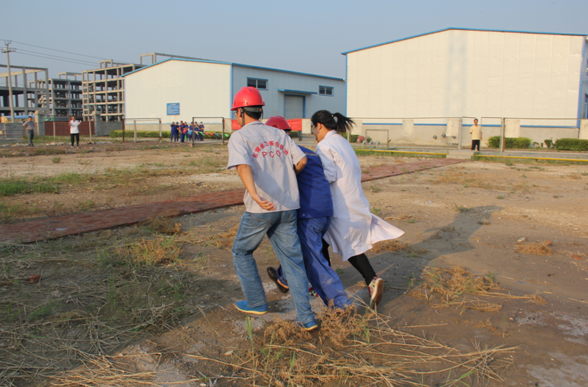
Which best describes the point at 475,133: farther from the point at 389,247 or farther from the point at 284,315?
the point at 284,315

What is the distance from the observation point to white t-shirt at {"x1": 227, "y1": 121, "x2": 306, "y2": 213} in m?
2.87

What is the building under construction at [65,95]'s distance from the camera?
3728 inches

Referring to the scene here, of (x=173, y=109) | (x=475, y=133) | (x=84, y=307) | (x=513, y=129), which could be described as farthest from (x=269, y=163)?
(x=173, y=109)

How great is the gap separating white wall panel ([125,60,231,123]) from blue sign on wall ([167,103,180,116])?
12.9 inches

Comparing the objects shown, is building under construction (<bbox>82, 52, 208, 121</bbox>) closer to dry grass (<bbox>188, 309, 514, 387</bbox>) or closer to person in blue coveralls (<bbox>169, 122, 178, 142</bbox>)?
person in blue coveralls (<bbox>169, 122, 178, 142</bbox>)

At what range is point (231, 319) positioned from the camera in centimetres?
316

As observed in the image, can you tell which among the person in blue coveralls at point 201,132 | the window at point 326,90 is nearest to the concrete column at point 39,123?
the person in blue coveralls at point 201,132

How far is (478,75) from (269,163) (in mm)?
28277

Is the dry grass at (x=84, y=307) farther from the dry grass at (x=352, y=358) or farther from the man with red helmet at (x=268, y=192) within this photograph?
the man with red helmet at (x=268, y=192)

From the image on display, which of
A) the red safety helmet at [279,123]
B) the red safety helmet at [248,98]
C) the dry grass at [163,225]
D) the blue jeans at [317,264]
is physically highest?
the red safety helmet at [248,98]

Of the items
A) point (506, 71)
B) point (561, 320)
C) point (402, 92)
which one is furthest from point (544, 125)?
point (561, 320)

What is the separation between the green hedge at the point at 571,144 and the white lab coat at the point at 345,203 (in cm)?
2429

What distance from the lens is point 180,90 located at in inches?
1581

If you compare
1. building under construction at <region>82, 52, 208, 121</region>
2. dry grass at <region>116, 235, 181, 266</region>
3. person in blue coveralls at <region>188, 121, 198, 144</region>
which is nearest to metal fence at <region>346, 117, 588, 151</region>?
person in blue coveralls at <region>188, 121, 198, 144</region>
